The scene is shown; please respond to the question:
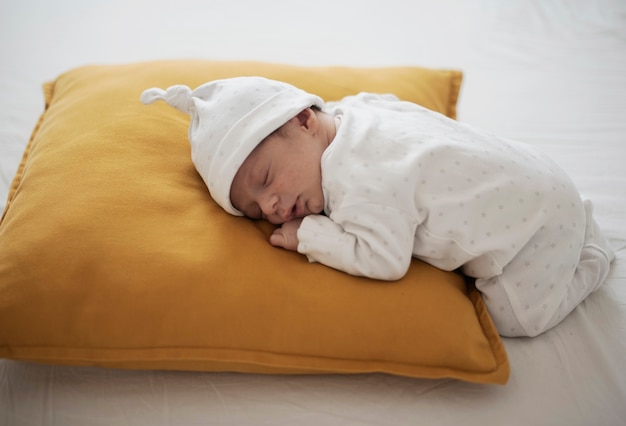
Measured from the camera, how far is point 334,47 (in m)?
2.19

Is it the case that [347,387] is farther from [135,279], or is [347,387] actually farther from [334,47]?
[334,47]

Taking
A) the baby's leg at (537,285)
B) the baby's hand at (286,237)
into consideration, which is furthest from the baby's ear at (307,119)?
the baby's leg at (537,285)

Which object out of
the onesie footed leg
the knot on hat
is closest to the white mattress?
the onesie footed leg

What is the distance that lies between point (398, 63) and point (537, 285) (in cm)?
116

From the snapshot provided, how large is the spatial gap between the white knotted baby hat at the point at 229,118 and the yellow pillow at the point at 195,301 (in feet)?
0.28

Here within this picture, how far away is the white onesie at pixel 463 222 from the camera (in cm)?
111

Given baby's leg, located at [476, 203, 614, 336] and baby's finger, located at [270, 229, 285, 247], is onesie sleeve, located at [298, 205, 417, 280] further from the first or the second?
baby's leg, located at [476, 203, 614, 336]

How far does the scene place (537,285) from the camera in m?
1.14

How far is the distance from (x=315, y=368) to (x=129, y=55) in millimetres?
1513

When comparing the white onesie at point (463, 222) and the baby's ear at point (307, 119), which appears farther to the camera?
the baby's ear at point (307, 119)

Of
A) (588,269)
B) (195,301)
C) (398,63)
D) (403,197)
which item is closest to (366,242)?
(403,197)

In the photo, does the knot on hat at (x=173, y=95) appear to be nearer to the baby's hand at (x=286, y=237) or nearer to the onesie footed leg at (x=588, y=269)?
the baby's hand at (x=286, y=237)

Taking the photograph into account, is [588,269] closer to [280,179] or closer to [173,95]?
[280,179]

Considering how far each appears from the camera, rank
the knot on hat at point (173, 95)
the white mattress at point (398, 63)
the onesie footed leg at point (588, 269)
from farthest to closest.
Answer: the knot on hat at point (173, 95) → the onesie footed leg at point (588, 269) → the white mattress at point (398, 63)
